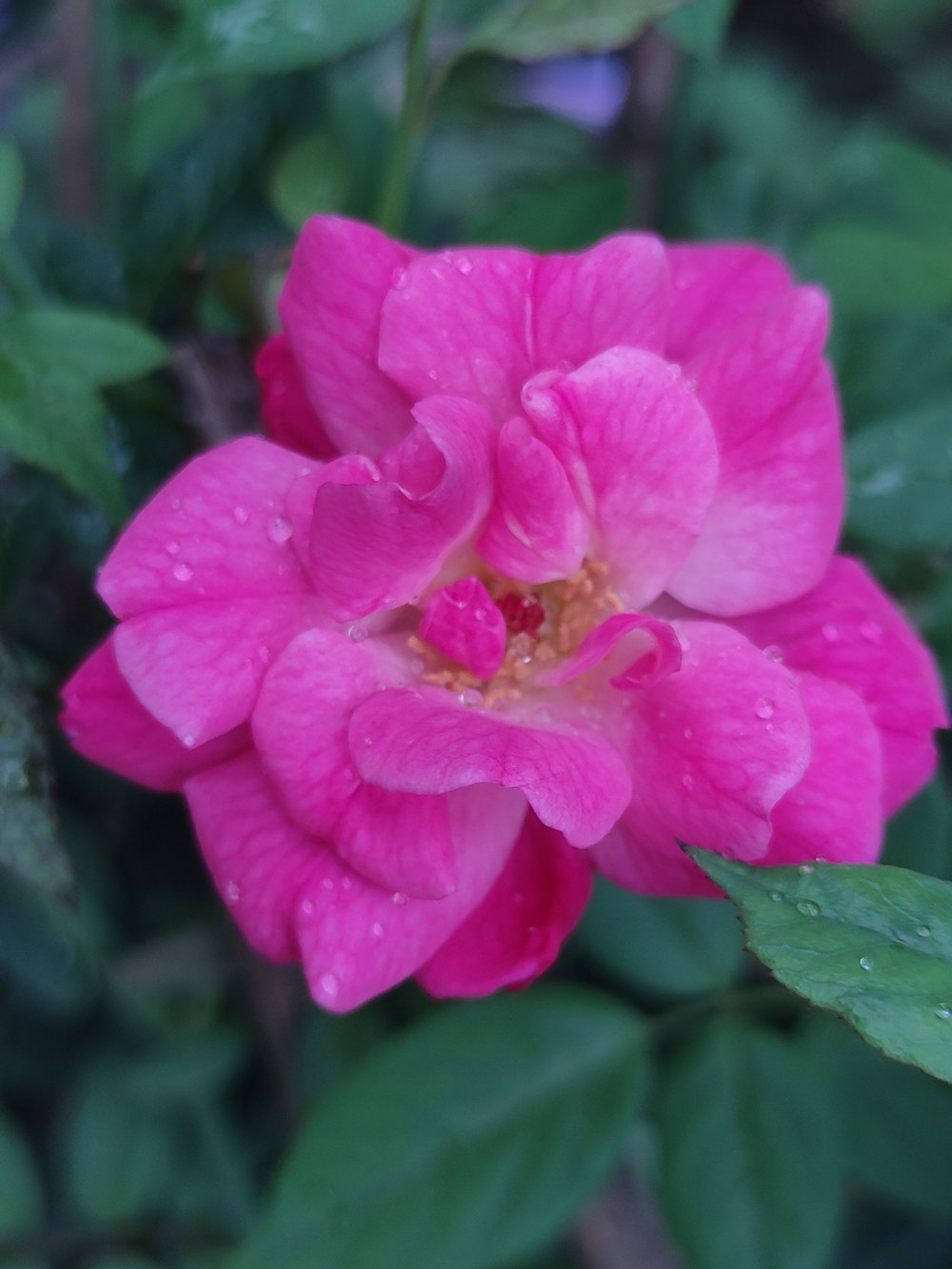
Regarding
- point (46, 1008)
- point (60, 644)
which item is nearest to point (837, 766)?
point (60, 644)

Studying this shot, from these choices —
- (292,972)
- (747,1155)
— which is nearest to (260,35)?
(292,972)

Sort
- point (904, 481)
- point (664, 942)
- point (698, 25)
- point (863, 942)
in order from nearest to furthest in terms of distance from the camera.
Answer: point (863, 942) < point (698, 25) < point (904, 481) < point (664, 942)

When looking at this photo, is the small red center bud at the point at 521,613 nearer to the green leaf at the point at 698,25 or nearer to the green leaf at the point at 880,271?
the green leaf at the point at 698,25

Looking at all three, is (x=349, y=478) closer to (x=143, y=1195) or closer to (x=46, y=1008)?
(x=46, y=1008)

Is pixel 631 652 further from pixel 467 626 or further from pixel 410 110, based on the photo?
pixel 410 110

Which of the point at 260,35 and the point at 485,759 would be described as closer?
the point at 485,759
